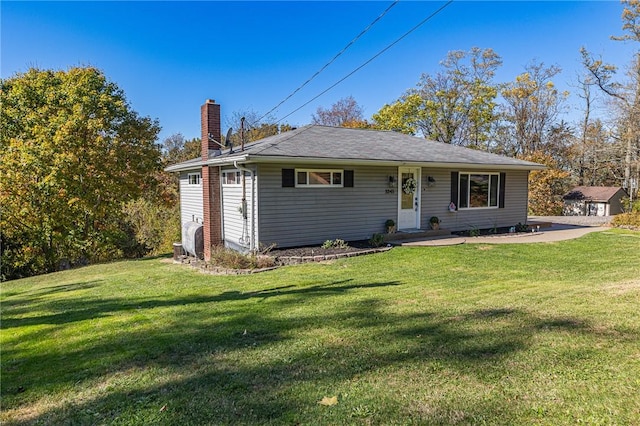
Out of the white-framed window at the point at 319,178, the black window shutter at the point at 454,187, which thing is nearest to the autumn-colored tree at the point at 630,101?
the black window shutter at the point at 454,187

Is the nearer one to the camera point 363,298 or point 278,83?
point 363,298

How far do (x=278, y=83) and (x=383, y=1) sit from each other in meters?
12.2

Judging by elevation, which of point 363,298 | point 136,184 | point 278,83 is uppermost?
point 278,83

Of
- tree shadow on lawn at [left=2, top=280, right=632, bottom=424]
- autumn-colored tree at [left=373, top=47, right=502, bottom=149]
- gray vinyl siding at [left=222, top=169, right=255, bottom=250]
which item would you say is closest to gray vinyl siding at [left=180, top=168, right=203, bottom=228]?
gray vinyl siding at [left=222, top=169, right=255, bottom=250]

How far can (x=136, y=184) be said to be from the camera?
18.5 m

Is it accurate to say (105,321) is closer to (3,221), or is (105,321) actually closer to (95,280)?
(95,280)

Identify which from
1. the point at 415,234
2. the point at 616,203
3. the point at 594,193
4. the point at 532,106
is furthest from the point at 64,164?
the point at 532,106

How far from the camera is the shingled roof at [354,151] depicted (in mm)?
10367

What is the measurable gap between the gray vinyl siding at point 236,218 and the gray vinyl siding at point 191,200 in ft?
8.45

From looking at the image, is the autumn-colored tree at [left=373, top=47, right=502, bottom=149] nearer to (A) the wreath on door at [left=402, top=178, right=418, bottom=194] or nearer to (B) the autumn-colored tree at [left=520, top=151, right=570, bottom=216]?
(B) the autumn-colored tree at [left=520, top=151, right=570, bottom=216]

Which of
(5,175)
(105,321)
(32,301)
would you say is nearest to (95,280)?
(32,301)

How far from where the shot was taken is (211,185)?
12.5 meters

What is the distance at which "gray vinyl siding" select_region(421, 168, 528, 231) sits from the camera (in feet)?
42.8

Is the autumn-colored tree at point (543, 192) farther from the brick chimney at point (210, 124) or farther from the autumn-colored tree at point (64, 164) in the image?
the autumn-colored tree at point (64, 164)
